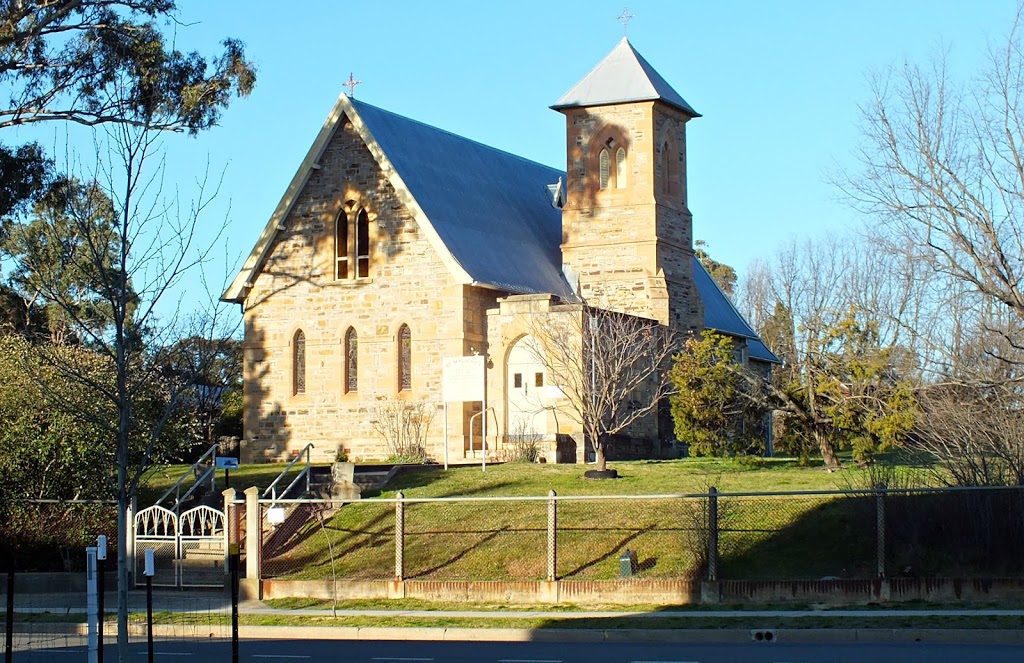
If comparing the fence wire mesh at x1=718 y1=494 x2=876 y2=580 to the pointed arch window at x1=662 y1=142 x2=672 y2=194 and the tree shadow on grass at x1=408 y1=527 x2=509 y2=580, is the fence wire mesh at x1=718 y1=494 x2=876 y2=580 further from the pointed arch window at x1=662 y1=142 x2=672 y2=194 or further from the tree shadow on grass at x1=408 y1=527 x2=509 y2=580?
the pointed arch window at x1=662 y1=142 x2=672 y2=194

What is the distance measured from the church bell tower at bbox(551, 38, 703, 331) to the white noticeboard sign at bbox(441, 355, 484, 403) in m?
10.4

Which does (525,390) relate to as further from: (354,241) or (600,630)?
(600,630)

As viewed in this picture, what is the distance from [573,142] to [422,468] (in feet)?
46.4

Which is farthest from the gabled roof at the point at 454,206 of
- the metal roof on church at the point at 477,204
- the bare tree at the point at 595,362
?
the bare tree at the point at 595,362

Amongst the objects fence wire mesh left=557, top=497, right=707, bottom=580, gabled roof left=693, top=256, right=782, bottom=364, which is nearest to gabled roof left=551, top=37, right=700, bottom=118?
gabled roof left=693, top=256, right=782, bottom=364

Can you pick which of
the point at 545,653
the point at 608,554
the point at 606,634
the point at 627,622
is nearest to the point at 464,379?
the point at 608,554

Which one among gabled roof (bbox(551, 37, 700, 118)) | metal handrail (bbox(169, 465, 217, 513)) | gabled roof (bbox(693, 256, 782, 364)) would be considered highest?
gabled roof (bbox(551, 37, 700, 118))

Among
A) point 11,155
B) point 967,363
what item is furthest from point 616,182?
point 967,363

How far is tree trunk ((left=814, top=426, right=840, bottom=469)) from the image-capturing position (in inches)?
1337

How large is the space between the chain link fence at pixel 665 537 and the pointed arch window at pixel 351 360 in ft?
40.5

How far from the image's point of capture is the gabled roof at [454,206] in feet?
130

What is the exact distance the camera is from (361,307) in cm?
4059

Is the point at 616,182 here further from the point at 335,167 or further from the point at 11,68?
the point at 11,68

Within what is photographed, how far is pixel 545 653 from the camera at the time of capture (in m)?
18.4
